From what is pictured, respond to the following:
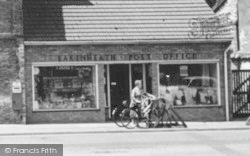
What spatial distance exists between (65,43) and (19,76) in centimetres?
214

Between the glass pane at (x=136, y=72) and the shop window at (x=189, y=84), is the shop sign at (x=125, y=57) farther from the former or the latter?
the glass pane at (x=136, y=72)

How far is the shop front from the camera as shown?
2159 centimetres

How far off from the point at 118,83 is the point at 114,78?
26 centimetres

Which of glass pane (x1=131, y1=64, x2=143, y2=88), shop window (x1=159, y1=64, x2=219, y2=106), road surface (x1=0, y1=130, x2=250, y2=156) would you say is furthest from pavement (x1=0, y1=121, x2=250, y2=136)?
glass pane (x1=131, y1=64, x2=143, y2=88)

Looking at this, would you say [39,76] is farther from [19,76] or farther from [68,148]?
[68,148]

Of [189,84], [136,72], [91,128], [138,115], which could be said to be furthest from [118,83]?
[91,128]

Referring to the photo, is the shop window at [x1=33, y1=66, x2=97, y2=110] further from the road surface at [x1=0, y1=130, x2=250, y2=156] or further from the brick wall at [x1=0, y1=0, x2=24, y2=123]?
the road surface at [x1=0, y1=130, x2=250, y2=156]

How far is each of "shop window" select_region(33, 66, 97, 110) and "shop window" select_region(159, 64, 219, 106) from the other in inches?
114

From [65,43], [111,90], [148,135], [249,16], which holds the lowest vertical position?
[148,135]

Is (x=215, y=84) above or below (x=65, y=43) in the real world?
below

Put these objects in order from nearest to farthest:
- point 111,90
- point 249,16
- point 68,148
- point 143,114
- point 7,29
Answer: point 68,148 < point 143,114 < point 7,29 < point 111,90 < point 249,16

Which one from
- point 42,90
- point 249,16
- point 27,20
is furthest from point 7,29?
point 249,16

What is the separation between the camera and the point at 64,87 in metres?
22.0

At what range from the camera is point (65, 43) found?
70.5 feet
